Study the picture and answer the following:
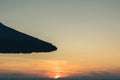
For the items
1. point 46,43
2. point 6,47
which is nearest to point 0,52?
point 6,47

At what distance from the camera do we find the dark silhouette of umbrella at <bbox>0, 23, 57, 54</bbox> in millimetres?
15031

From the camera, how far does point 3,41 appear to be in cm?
1502

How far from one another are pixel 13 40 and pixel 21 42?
244 millimetres

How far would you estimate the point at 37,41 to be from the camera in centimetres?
1545

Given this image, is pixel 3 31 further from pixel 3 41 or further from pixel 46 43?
pixel 46 43

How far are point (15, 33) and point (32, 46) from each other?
588 millimetres

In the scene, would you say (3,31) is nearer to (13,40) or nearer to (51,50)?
(13,40)

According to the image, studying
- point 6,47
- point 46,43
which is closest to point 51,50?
point 46,43

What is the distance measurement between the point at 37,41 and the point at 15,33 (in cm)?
65

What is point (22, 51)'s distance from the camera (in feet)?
50.8

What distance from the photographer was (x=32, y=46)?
15.4 meters

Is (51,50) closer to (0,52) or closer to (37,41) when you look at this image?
(37,41)

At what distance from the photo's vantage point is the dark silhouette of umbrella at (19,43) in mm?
15031

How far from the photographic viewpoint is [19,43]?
15156 millimetres
